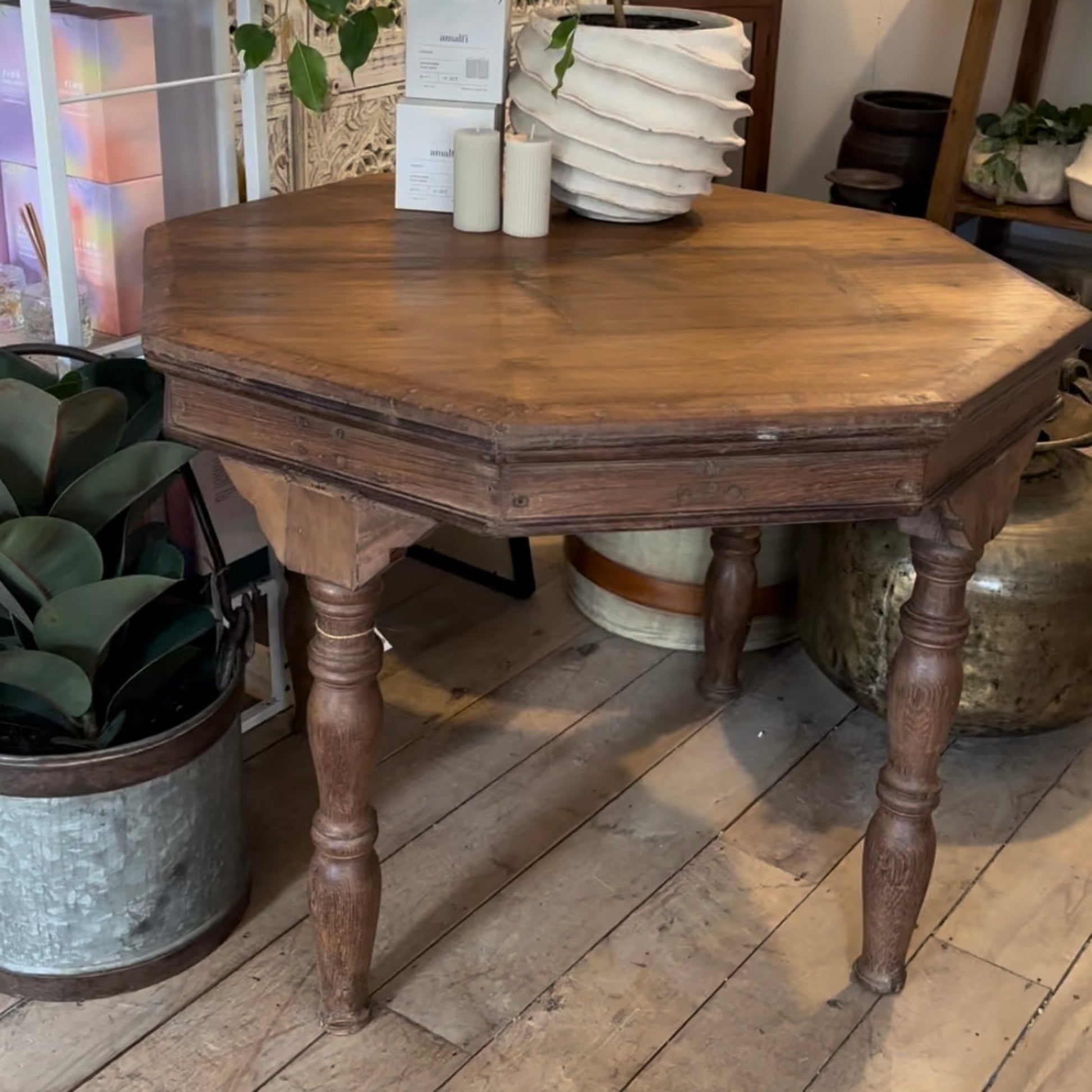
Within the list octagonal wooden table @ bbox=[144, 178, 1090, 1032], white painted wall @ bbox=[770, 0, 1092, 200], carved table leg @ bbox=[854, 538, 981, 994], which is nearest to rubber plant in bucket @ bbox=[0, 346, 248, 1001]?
octagonal wooden table @ bbox=[144, 178, 1090, 1032]

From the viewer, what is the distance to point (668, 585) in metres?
2.09

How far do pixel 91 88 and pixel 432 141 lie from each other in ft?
1.18

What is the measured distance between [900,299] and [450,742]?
0.85m

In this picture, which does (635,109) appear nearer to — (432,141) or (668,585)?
(432,141)

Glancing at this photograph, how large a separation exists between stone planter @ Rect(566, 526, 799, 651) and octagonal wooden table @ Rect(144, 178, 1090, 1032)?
59 centimetres

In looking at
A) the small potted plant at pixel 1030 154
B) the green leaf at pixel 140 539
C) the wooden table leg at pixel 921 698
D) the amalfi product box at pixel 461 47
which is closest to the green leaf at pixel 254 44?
the amalfi product box at pixel 461 47

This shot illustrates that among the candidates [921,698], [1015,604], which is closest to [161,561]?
[921,698]

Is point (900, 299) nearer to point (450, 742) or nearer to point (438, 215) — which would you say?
point (438, 215)

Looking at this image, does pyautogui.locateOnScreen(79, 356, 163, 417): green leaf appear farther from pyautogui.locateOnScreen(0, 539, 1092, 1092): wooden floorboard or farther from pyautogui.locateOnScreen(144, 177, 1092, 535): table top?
pyautogui.locateOnScreen(0, 539, 1092, 1092): wooden floorboard

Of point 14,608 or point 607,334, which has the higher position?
point 607,334

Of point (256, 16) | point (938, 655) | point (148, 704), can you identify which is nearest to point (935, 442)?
point (938, 655)

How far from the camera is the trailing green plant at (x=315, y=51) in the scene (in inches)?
51.8

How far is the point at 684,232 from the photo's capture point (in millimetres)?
1568

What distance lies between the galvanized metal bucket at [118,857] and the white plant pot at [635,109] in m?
0.66
